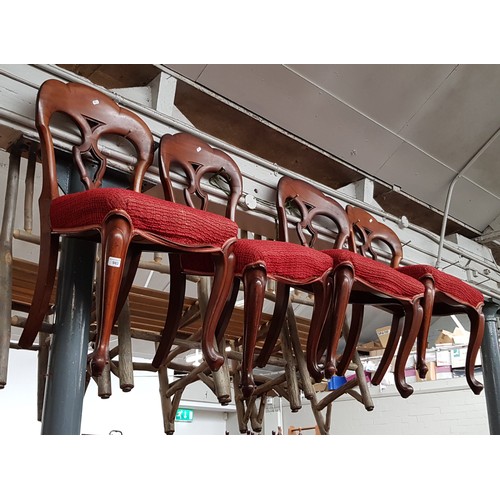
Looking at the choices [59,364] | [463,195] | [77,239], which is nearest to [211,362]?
[59,364]

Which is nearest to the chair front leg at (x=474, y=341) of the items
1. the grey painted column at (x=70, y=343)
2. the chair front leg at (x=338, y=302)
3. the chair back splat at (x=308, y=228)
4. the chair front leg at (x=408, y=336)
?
the chair front leg at (x=408, y=336)

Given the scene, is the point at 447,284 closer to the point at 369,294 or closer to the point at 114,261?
the point at 369,294

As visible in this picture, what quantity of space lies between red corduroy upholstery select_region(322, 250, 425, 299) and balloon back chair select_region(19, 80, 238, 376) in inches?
18.0

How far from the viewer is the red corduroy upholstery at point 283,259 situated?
5.75 feet

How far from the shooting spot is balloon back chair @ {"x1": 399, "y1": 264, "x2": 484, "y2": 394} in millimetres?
2209

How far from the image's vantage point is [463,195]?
390 centimetres

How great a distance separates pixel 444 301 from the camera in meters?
2.33

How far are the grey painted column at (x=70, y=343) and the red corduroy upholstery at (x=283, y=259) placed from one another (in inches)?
20.0

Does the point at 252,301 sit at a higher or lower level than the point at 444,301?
lower

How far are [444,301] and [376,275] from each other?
1.73 feet

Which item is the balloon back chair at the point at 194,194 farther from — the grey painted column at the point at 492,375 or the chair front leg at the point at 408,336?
the grey painted column at the point at 492,375

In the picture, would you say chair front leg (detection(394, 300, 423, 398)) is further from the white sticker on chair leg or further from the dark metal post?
the dark metal post

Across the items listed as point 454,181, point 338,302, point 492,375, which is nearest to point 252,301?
point 338,302
